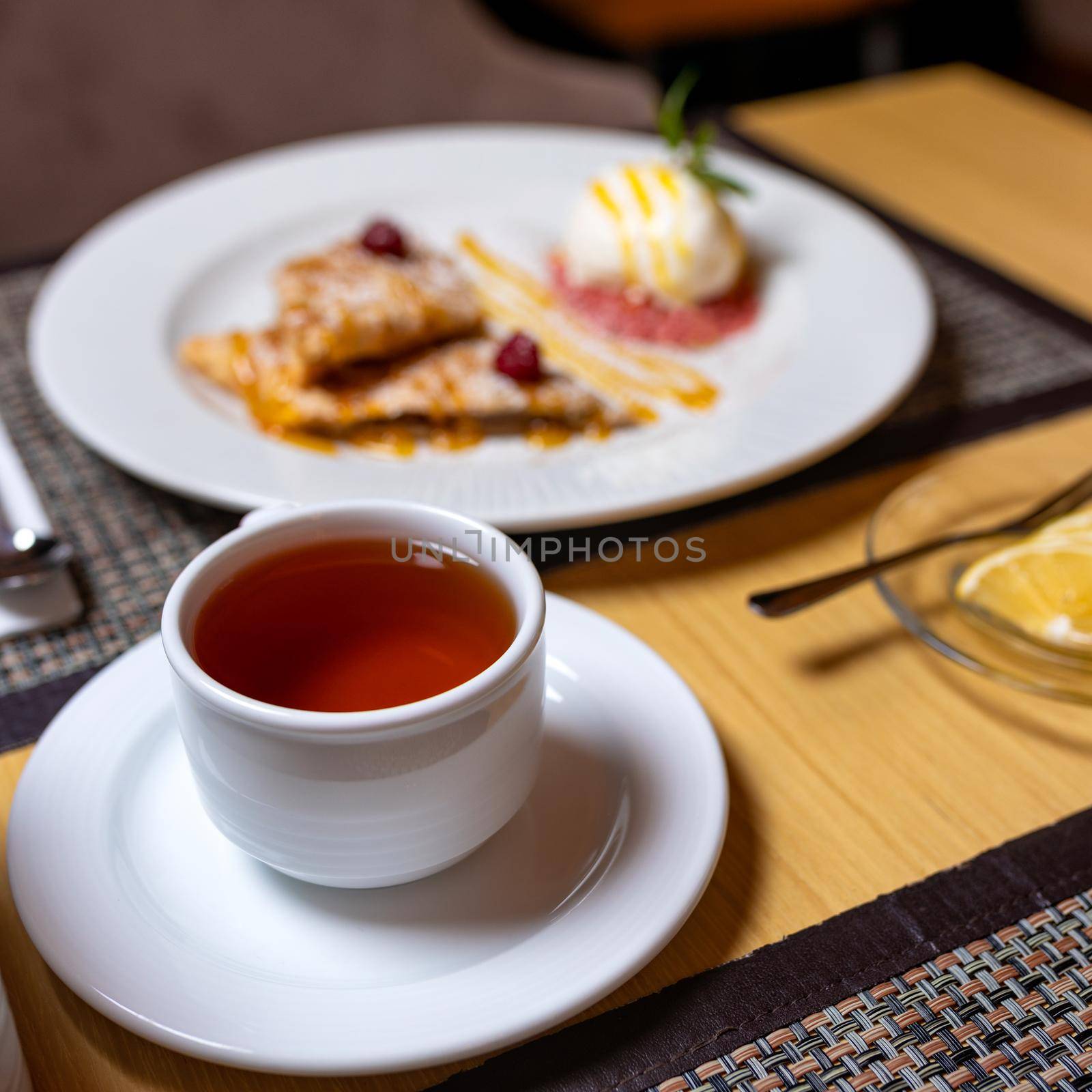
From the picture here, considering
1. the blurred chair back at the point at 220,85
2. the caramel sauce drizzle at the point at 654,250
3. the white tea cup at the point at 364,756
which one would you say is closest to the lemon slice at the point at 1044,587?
the white tea cup at the point at 364,756

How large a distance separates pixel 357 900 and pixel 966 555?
537mm

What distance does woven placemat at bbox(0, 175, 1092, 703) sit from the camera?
2.76 feet

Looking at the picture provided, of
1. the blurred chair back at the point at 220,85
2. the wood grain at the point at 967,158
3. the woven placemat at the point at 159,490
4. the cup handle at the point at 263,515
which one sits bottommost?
the blurred chair back at the point at 220,85

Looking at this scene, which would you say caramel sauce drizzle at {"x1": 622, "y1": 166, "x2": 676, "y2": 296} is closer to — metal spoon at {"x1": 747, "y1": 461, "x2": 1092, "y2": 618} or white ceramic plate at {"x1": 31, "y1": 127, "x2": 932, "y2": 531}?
white ceramic plate at {"x1": 31, "y1": 127, "x2": 932, "y2": 531}

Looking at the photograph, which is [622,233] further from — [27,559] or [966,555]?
[27,559]

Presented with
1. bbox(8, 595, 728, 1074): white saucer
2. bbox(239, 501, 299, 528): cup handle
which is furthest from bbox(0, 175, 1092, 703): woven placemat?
bbox(239, 501, 299, 528): cup handle

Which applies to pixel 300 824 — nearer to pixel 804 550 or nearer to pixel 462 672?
pixel 462 672

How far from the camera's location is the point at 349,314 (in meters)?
1.23

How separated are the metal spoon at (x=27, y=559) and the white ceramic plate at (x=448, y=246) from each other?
0.34 feet

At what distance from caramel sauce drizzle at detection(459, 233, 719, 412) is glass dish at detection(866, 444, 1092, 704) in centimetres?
32

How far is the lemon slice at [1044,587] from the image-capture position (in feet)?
2.53

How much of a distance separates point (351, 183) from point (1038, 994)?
1256 mm

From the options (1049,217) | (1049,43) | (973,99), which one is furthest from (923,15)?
(1049,217)

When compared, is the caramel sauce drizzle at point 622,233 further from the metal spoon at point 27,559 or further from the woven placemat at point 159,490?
the metal spoon at point 27,559
